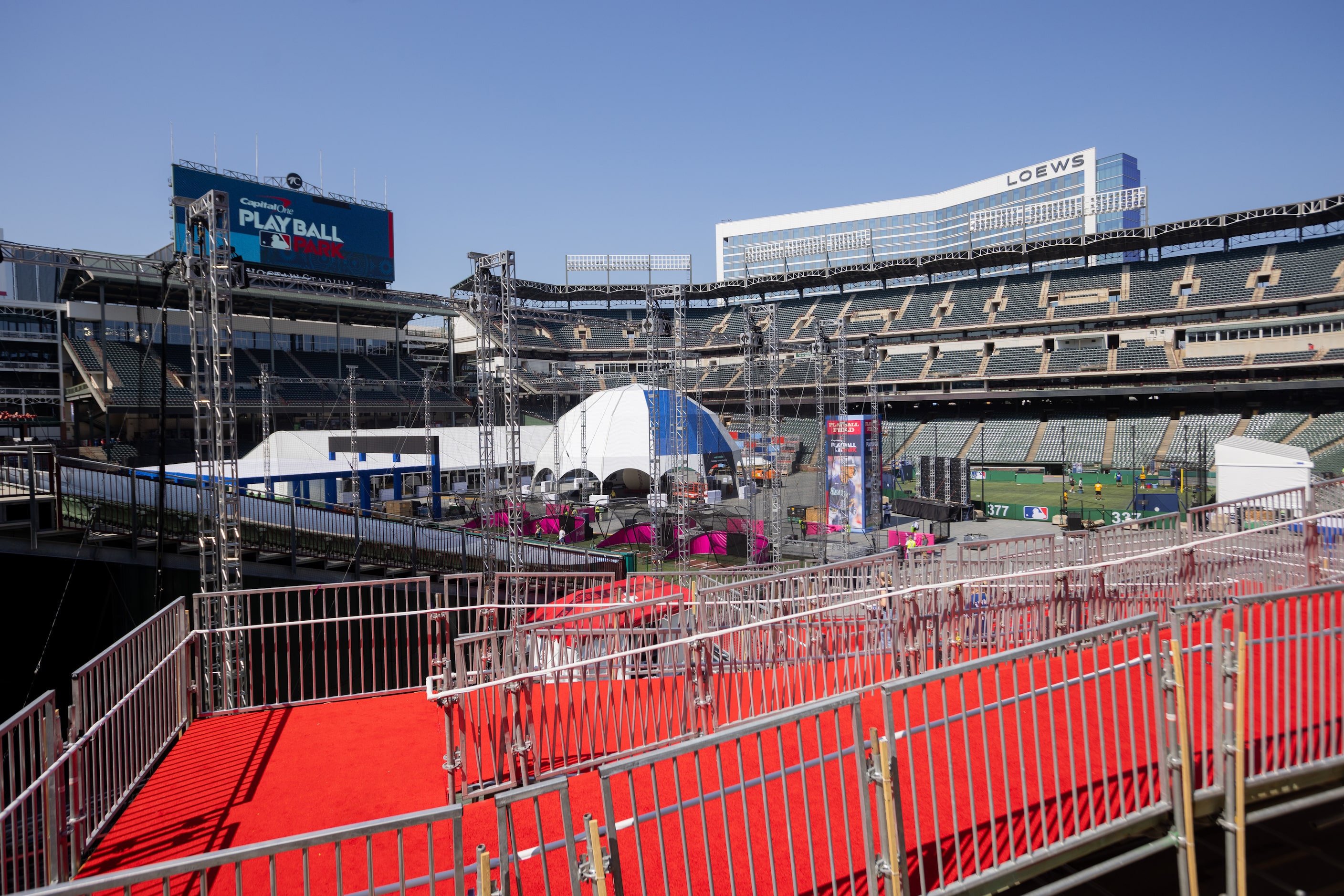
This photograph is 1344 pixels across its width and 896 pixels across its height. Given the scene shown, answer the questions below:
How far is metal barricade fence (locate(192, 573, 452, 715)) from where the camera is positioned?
23.6ft

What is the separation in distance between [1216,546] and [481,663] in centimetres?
944

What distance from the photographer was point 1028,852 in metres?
3.87

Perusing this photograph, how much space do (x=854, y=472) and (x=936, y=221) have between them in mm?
76885

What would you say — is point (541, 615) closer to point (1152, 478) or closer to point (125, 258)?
point (125, 258)

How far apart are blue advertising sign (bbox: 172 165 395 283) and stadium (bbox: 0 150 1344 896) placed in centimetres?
44

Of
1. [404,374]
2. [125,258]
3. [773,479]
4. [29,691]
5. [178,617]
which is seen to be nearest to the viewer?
[178,617]

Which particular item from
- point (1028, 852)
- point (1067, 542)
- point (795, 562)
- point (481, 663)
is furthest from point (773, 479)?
point (1028, 852)

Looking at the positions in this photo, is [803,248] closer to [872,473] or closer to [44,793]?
[872,473]

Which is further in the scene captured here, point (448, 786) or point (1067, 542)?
point (1067, 542)

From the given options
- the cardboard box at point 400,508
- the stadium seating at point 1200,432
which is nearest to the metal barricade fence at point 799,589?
the cardboard box at point 400,508

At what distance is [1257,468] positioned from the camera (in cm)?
1534

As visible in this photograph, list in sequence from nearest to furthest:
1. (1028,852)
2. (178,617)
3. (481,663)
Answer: (1028,852) → (481,663) → (178,617)

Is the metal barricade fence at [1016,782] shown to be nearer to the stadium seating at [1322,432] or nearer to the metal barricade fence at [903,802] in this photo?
the metal barricade fence at [903,802]

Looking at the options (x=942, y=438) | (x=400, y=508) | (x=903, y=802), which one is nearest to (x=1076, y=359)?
(x=942, y=438)
